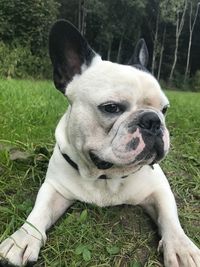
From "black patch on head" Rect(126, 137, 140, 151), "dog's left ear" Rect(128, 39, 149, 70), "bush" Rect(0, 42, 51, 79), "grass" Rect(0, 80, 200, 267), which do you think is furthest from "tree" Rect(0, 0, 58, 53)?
"black patch on head" Rect(126, 137, 140, 151)

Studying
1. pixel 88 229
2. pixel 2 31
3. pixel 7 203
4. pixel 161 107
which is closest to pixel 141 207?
pixel 88 229

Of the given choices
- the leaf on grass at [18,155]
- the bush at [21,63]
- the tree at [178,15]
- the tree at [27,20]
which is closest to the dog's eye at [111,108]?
the leaf on grass at [18,155]

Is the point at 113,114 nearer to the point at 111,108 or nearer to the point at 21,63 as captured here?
the point at 111,108

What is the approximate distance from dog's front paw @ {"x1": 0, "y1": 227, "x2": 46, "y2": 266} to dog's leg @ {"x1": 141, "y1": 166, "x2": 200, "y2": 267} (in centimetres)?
49

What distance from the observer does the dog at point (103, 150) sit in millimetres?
1790

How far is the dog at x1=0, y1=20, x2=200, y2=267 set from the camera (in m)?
1.79

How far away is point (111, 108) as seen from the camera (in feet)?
6.22

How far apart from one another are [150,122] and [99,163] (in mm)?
272

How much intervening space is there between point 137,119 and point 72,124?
1.02 ft

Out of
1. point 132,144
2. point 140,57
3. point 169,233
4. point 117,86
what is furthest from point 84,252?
point 140,57

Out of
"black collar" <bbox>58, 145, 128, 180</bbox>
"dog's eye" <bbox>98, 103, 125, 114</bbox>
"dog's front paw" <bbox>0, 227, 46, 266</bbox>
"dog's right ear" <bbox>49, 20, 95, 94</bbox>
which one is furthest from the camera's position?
"dog's right ear" <bbox>49, 20, 95, 94</bbox>

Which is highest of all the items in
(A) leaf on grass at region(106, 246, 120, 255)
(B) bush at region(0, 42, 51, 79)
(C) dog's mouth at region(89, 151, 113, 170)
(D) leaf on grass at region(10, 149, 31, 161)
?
(C) dog's mouth at region(89, 151, 113, 170)

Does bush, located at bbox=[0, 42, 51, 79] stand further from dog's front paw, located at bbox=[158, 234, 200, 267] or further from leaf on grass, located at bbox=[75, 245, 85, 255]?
dog's front paw, located at bbox=[158, 234, 200, 267]

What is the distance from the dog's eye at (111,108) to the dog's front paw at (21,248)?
1.84ft
